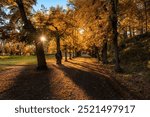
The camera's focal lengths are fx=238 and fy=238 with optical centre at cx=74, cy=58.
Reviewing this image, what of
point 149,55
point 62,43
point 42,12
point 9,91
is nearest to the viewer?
point 9,91

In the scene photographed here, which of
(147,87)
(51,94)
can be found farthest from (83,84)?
(147,87)

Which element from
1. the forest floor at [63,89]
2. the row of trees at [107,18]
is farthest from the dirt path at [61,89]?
the row of trees at [107,18]

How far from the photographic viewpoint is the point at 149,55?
24.4m

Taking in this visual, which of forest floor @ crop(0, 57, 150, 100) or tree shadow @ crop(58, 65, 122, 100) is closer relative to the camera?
tree shadow @ crop(58, 65, 122, 100)

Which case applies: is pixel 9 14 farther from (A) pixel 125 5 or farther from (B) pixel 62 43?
(B) pixel 62 43

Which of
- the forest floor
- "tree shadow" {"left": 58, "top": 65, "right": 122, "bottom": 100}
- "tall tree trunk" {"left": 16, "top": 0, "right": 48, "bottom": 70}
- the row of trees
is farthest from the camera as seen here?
the row of trees

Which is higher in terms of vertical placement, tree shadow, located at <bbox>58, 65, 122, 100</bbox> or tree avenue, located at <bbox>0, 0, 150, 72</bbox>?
tree avenue, located at <bbox>0, 0, 150, 72</bbox>

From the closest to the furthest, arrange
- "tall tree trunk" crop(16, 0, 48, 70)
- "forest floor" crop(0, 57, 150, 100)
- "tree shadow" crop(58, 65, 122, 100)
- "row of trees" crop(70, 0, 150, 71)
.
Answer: "tree shadow" crop(58, 65, 122, 100) < "forest floor" crop(0, 57, 150, 100) < "tall tree trunk" crop(16, 0, 48, 70) < "row of trees" crop(70, 0, 150, 71)

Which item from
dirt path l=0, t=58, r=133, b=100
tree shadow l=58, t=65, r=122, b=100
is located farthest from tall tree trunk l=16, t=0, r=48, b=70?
tree shadow l=58, t=65, r=122, b=100

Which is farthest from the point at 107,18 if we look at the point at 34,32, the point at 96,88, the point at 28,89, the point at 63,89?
the point at 28,89

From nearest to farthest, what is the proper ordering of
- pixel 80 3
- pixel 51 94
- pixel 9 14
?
1. pixel 51 94
2. pixel 9 14
3. pixel 80 3

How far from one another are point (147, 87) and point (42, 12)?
751 inches

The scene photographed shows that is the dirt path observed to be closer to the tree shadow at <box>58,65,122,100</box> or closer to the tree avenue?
the tree shadow at <box>58,65,122,100</box>

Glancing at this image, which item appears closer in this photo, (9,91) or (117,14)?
(9,91)
